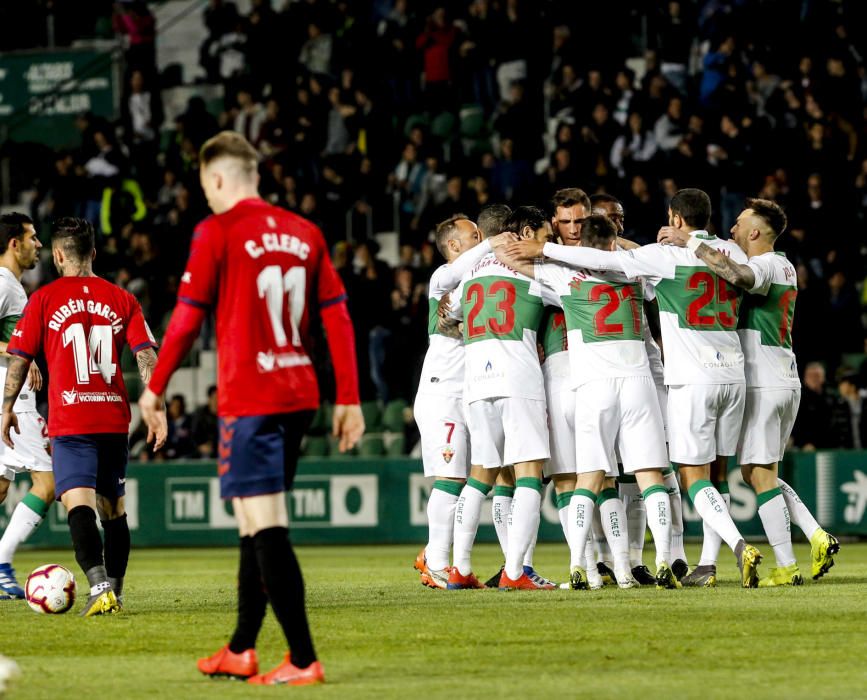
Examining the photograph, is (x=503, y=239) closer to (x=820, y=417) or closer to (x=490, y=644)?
(x=490, y=644)

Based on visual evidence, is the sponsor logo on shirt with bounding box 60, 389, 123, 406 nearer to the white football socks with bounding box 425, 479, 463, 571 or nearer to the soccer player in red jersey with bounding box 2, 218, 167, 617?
the soccer player in red jersey with bounding box 2, 218, 167, 617

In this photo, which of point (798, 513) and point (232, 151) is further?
point (798, 513)

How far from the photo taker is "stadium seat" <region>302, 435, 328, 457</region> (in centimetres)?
2177

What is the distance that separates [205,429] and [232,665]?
1484 centimetres

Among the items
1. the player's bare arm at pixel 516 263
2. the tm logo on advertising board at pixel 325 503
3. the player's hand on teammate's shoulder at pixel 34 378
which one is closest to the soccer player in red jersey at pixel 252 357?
the player's hand on teammate's shoulder at pixel 34 378

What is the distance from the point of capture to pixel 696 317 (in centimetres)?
1086

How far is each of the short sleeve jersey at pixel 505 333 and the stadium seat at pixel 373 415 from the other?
10209 millimetres

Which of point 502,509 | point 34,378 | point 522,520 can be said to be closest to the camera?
point 34,378

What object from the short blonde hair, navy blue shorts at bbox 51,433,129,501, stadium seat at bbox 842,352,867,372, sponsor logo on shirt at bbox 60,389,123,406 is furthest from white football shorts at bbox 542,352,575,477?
stadium seat at bbox 842,352,867,372

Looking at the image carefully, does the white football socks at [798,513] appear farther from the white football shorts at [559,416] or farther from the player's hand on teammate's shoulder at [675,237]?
the player's hand on teammate's shoulder at [675,237]

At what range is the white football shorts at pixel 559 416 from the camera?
1118 cm

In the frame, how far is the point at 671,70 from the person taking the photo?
2248 centimetres

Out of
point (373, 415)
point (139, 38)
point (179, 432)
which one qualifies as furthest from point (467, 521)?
point (139, 38)

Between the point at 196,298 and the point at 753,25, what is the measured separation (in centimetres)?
1646
